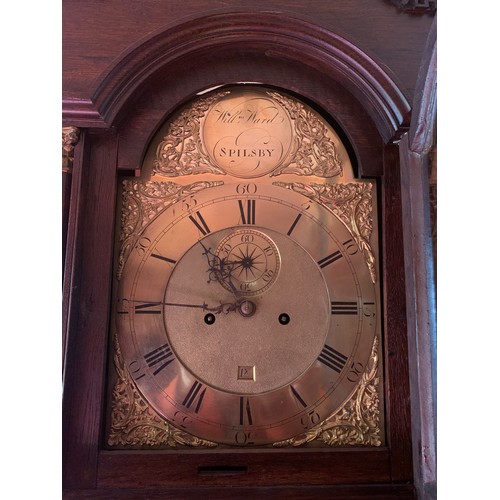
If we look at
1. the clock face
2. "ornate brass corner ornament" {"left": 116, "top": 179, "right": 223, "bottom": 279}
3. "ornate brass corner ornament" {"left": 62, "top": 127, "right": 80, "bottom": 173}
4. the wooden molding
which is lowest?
the clock face

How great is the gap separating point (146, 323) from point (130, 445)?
0.26 metres

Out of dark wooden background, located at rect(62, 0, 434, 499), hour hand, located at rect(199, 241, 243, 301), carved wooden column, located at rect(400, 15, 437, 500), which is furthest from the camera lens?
hour hand, located at rect(199, 241, 243, 301)

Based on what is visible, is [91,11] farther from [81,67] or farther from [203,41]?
[203,41]

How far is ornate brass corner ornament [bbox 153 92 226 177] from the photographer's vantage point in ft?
4.52

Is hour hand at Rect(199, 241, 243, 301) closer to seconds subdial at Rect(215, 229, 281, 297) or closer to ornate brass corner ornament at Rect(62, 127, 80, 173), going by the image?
seconds subdial at Rect(215, 229, 281, 297)

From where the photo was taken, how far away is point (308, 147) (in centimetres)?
140

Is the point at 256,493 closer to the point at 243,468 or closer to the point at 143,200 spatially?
the point at 243,468

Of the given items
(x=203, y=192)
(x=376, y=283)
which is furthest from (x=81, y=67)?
(x=376, y=283)

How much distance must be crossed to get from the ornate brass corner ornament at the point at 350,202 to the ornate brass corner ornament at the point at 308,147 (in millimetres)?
35

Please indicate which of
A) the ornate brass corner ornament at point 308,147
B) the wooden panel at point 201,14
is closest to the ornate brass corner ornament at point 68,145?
the wooden panel at point 201,14

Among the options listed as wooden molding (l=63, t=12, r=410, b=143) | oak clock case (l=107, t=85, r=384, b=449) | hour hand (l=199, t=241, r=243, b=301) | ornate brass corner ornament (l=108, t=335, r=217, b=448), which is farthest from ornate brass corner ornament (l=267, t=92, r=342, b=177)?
ornate brass corner ornament (l=108, t=335, r=217, b=448)

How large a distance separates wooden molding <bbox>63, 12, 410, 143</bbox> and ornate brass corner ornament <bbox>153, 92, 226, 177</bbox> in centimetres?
Answer: 12

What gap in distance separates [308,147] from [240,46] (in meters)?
0.28

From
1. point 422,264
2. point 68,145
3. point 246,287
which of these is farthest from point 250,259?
point 68,145
